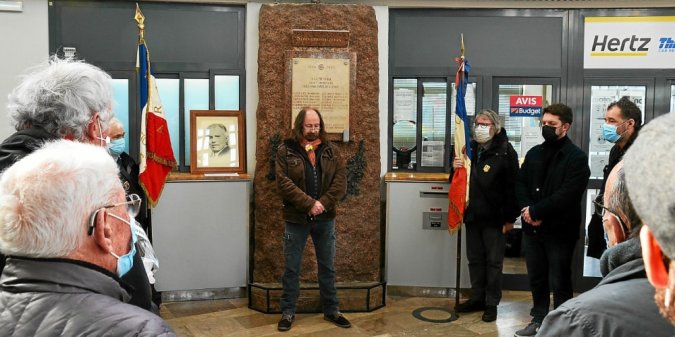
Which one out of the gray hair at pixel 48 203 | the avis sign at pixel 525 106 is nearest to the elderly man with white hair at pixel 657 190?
the gray hair at pixel 48 203

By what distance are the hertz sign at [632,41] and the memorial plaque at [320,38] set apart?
6.97ft

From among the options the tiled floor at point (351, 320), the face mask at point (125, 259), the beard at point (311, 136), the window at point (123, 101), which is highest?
the window at point (123, 101)

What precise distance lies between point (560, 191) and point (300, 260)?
6.14 ft

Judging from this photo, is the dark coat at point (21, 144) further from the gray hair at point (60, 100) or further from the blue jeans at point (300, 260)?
the blue jeans at point (300, 260)

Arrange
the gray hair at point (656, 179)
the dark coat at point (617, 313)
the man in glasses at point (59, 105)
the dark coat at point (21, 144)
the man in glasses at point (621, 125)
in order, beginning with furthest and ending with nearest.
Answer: the man in glasses at point (621, 125) → the man in glasses at point (59, 105) → the dark coat at point (21, 144) → the dark coat at point (617, 313) → the gray hair at point (656, 179)

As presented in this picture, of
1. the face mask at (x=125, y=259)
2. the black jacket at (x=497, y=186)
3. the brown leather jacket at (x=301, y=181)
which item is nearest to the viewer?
the face mask at (x=125, y=259)

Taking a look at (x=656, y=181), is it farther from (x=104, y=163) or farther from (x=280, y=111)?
(x=280, y=111)

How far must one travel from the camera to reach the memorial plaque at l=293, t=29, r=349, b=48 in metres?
4.96

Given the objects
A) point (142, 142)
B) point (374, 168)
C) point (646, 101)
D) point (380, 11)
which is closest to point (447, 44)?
point (380, 11)

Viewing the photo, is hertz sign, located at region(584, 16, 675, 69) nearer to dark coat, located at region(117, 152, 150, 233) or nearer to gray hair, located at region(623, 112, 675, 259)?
dark coat, located at region(117, 152, 150, 233)

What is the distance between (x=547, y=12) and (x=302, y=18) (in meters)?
2.14

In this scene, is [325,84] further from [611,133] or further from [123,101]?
[611,133]

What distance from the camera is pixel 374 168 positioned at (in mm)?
5090

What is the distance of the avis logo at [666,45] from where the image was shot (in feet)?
17.0
